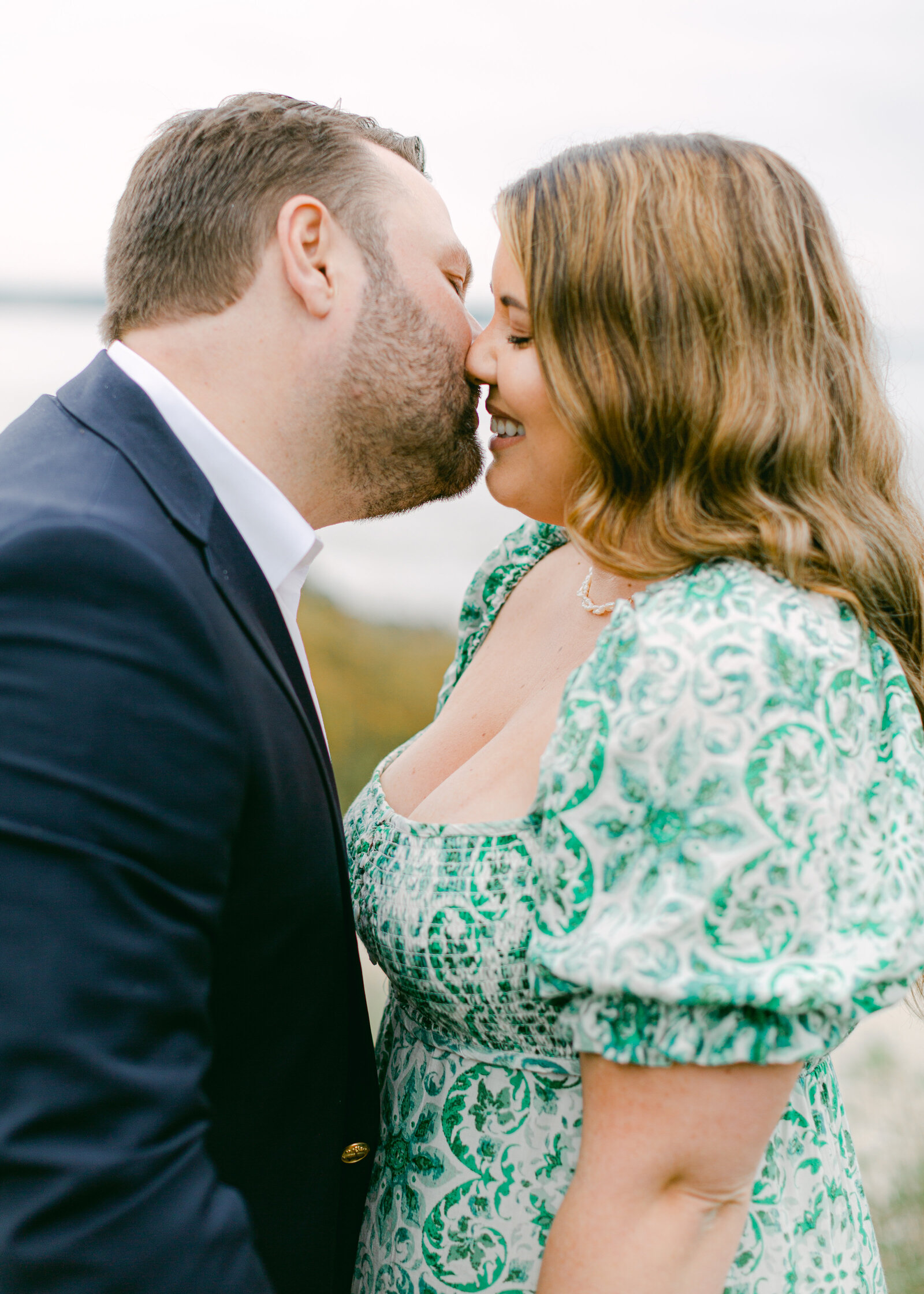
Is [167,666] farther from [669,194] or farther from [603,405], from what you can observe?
[669,194]

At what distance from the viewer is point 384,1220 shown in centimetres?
146

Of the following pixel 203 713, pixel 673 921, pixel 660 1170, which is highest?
pixel 203 713

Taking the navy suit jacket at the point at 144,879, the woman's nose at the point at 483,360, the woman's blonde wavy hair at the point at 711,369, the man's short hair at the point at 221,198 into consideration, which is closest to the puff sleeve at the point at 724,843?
the woman's blonde wavy hair at the point at 711,369

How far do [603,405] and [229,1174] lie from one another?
111 cm

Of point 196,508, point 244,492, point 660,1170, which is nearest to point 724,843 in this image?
point 660,1170

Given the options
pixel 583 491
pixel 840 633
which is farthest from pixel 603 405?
pixel 840 633

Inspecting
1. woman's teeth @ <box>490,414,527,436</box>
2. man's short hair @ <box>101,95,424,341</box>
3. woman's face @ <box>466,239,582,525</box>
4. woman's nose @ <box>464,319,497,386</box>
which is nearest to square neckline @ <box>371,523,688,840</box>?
woman's face @ <box>466,239,582,525</box>

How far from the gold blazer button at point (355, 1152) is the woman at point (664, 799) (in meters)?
0.07

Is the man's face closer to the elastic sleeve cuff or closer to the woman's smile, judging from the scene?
the woman's smile

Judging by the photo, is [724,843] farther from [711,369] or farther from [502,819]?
[711,369]

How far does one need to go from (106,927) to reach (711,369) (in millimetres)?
992

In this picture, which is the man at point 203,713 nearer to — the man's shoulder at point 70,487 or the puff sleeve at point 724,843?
the man's shoulder at point 70,487

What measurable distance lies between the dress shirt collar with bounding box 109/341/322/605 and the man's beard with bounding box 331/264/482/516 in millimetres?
268

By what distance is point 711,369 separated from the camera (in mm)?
1313
